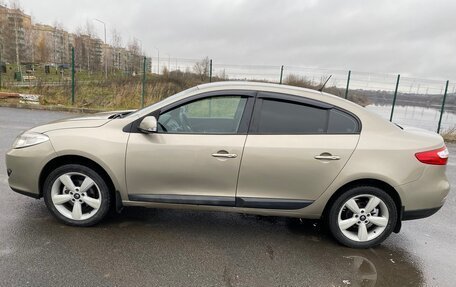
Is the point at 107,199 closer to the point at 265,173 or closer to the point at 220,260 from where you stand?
the point at 220,260

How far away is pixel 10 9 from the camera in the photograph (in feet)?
183

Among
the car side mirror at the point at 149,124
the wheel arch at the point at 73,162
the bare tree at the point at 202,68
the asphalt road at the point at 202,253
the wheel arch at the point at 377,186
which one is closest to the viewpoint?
the asphalt road at the point at 202,253

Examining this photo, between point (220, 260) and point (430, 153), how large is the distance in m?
2.34

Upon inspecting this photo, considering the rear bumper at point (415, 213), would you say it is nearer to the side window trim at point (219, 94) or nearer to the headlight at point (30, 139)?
the side window trim at point (219, 94)

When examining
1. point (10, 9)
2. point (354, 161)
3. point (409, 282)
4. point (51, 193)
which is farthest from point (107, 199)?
point (10, 9)

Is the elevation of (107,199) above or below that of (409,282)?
above

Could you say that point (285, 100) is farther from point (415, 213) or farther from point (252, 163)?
point (415, 213)

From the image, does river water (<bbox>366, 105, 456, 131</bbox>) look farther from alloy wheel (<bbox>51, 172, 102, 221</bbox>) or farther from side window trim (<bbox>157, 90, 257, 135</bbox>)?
alloy wheel (<bbox>51, 172, 102, 221</bbox>)

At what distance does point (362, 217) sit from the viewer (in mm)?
3350

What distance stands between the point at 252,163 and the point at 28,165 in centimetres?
234

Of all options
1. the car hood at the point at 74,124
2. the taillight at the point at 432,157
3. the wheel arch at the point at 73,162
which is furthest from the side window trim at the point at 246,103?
the taillight at the point at 432,157

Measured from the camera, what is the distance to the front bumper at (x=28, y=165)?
333cm

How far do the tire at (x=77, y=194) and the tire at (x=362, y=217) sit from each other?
2.44m

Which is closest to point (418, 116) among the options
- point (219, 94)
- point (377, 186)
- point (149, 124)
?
point (377, 186)
